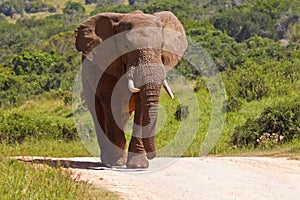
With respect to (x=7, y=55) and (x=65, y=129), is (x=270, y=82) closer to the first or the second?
(x=65, y=129)

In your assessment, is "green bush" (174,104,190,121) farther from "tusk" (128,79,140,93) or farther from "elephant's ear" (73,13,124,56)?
"tusk" (128,79,140,93)

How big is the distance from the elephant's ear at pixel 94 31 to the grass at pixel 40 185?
3.05 m

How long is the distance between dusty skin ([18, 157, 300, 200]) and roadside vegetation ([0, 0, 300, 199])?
0.98 metres

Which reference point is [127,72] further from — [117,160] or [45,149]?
[45,149]

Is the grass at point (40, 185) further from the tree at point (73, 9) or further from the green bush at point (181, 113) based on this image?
the tree at point (73, 9)

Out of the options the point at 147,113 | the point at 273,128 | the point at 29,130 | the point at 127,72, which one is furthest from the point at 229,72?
the point at 147,113

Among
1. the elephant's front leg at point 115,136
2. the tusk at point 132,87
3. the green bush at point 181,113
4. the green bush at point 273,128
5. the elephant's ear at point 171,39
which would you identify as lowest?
the green bush at point 181,113

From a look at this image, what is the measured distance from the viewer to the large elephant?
1006cm

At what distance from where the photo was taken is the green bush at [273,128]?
14938 mm

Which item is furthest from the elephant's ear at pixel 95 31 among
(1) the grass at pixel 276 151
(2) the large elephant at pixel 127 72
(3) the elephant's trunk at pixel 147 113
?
(1) the grass at pixel 276 151

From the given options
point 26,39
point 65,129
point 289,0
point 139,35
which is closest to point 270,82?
point 65,129

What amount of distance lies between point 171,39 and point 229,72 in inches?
721

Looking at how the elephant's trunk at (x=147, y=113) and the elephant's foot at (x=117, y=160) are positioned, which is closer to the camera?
the elephant's trunk at (x=147, y=113)

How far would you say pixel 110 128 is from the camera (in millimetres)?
11289
